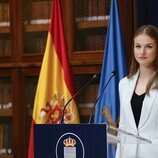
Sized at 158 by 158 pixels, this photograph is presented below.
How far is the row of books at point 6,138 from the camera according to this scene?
407cm

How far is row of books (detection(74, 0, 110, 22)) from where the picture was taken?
379cm

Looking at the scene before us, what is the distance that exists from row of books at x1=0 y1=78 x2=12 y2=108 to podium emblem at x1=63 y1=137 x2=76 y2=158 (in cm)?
217

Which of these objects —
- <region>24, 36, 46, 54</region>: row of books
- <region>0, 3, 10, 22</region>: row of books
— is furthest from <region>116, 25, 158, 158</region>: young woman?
<region>0, 3, 10, 22</region>: row of books

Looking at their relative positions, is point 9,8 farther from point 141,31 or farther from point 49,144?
point 49,144

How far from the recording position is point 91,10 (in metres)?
3.85

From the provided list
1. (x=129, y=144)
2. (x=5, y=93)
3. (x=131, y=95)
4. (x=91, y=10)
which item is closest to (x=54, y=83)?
(x=5, y=93)

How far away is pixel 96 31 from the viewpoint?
12.6 feet

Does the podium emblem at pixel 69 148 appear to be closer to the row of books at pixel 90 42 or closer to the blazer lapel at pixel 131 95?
the blazer lapel at pixel 131 95

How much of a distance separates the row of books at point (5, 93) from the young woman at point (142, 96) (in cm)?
169

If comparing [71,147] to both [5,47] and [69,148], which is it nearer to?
[69,148]

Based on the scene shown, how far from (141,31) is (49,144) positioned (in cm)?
96

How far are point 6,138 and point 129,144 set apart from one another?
214 centimetres

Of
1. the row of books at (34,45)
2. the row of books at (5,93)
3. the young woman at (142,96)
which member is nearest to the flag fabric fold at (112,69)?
the row of books at (34,45)

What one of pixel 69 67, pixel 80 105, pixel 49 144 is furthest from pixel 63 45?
pixel 49 144
